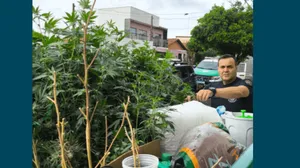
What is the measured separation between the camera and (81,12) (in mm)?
1426

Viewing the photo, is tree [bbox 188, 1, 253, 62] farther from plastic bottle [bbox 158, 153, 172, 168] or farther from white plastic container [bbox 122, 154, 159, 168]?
white plastic container [bbox 122, 154, 159, 168]

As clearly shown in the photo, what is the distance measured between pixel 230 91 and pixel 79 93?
961 millimetres

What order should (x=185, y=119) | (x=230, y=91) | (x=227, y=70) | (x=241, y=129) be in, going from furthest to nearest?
(x=227, y=70) < (x=230, y=91) < (x=185, y=119) < (x=241, y=129)

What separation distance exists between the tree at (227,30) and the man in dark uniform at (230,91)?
5.9 inches

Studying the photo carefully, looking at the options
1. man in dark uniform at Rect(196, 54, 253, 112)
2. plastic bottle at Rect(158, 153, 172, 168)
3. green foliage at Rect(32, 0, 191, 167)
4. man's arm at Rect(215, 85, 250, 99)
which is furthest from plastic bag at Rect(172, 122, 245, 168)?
man's arm at Rect(215, 85, 250, 99)

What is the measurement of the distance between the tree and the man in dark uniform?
0.15 m

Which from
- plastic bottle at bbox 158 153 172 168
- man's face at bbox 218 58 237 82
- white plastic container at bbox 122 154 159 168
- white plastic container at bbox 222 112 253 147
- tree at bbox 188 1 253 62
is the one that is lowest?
plastic bottle at bbox 158 153 172 168

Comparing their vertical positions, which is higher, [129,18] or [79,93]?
[129,18]

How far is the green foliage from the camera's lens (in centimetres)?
116

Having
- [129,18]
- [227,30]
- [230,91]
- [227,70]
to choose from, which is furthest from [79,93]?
[129,18]

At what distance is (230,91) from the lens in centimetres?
165

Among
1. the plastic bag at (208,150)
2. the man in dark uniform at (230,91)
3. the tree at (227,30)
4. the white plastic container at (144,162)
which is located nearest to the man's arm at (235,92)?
the man in dark uniform at (230,91)

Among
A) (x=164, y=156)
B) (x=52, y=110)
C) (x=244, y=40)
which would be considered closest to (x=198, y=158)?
(x=164, y=156)

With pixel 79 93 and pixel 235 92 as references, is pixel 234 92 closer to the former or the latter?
pixel 235 92
